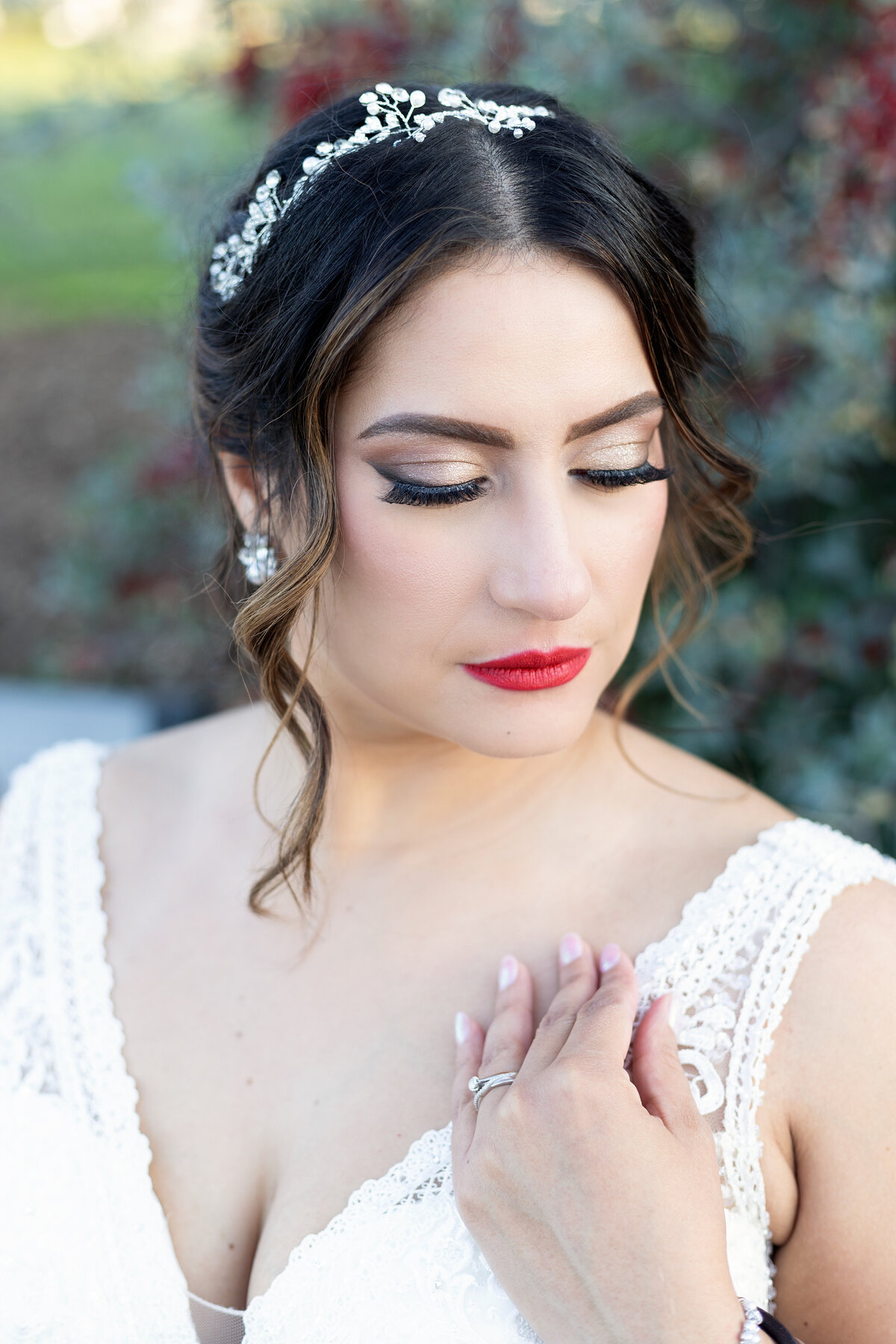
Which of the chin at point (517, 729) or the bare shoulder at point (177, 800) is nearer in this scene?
the chin at point (517, 729)

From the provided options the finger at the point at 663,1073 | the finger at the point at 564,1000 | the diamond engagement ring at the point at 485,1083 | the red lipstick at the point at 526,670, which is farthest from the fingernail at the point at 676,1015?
the red lipstick at the point at 526,670

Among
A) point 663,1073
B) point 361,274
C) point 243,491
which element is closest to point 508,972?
point 663,1073

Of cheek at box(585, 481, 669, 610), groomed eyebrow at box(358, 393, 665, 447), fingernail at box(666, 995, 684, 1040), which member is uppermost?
groomed eyebrow at box(358, 393, 665, 447)

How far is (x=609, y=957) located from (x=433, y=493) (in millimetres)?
693

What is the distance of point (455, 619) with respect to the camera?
148 centimetres

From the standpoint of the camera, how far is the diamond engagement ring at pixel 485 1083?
148 cm

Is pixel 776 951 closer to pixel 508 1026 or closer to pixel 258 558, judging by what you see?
pixel 508 1026

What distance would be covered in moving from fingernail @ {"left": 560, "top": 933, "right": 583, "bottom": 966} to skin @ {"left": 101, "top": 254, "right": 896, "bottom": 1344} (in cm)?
2

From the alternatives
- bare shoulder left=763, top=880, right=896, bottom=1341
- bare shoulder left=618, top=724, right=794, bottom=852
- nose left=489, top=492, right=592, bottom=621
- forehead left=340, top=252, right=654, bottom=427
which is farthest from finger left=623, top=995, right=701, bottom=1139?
forehead left=340, top=252, right=654, bottom=427

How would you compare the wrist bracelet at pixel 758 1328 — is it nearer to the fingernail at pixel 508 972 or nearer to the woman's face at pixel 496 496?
the fingernail at pixel 508 972

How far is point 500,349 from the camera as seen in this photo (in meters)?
1.39

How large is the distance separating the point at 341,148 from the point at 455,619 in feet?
2.23

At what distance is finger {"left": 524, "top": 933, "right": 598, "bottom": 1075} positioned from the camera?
146 centimetres

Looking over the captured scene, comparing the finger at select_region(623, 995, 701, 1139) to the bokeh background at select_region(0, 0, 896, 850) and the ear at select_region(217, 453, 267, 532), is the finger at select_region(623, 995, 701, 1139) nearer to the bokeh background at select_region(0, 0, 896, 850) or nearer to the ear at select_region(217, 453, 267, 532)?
the bokeh background at select_region(0, 0, 896, 850)
